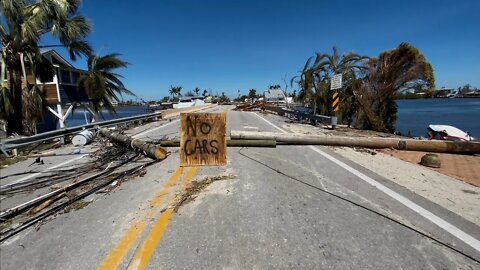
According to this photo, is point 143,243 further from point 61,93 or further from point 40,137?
point 61,93

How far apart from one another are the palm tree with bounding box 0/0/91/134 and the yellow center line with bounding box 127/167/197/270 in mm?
12117

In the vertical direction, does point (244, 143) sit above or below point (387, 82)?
below

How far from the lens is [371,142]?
30.8 ft

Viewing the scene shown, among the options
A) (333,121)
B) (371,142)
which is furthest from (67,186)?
(333,121)

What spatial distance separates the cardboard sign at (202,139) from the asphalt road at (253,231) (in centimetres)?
58

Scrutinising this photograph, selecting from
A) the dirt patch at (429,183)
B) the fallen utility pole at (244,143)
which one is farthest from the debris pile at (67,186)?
the dirt patch at (429,183)

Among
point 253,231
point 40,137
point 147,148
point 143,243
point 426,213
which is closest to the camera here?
point 143,243

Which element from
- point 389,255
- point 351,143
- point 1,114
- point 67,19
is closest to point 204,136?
point 389,255

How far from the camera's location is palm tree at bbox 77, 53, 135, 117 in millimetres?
21703

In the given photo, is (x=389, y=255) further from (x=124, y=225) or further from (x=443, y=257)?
(x=124, y=225)

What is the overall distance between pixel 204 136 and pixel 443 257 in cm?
357

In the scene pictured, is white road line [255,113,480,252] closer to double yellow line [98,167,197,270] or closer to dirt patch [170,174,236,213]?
dirt patch [170,174,236,213]

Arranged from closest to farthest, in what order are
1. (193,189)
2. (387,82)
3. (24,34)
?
(193,189) < (24,34) < (387,82)

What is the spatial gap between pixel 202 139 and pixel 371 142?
6.60 m
